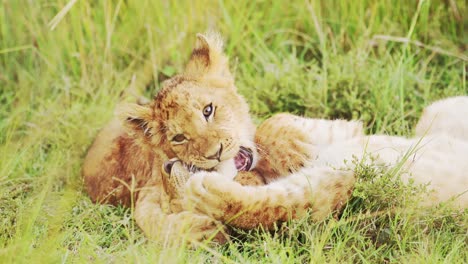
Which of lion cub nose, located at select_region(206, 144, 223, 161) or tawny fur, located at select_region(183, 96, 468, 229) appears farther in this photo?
lion cub nose, located at select_region(206, 144, 223, 161)

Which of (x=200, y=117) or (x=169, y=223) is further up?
(x=200, y=117)

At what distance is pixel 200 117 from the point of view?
386 centimetres

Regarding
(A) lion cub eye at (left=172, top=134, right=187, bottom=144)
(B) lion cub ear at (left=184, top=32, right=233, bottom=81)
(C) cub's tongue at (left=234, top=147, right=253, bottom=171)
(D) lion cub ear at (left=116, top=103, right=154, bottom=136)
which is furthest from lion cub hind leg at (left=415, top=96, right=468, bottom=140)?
(D) lion cub ear at (left=116, top=103, right=154, bottom=136)

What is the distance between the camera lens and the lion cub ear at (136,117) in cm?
405

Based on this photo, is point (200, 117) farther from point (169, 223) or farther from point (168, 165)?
point (169, 223)

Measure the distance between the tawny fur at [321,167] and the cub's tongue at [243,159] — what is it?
0.06 meters

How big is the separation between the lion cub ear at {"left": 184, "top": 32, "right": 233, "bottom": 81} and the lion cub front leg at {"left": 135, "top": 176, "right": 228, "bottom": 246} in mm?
666

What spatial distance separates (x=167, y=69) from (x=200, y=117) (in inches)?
70.1

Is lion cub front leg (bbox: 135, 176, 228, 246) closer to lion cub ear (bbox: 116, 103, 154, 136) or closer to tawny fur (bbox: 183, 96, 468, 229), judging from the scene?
tawny fur (bbox: 183, 96, 468, 229)

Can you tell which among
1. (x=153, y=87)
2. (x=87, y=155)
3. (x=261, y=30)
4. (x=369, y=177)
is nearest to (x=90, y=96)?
(x=153, y=87)

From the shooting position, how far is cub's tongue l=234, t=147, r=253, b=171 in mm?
4004

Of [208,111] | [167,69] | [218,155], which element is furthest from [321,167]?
[167,69]

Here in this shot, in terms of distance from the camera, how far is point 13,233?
12.6 feet

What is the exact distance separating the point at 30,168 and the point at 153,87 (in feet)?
3.99
